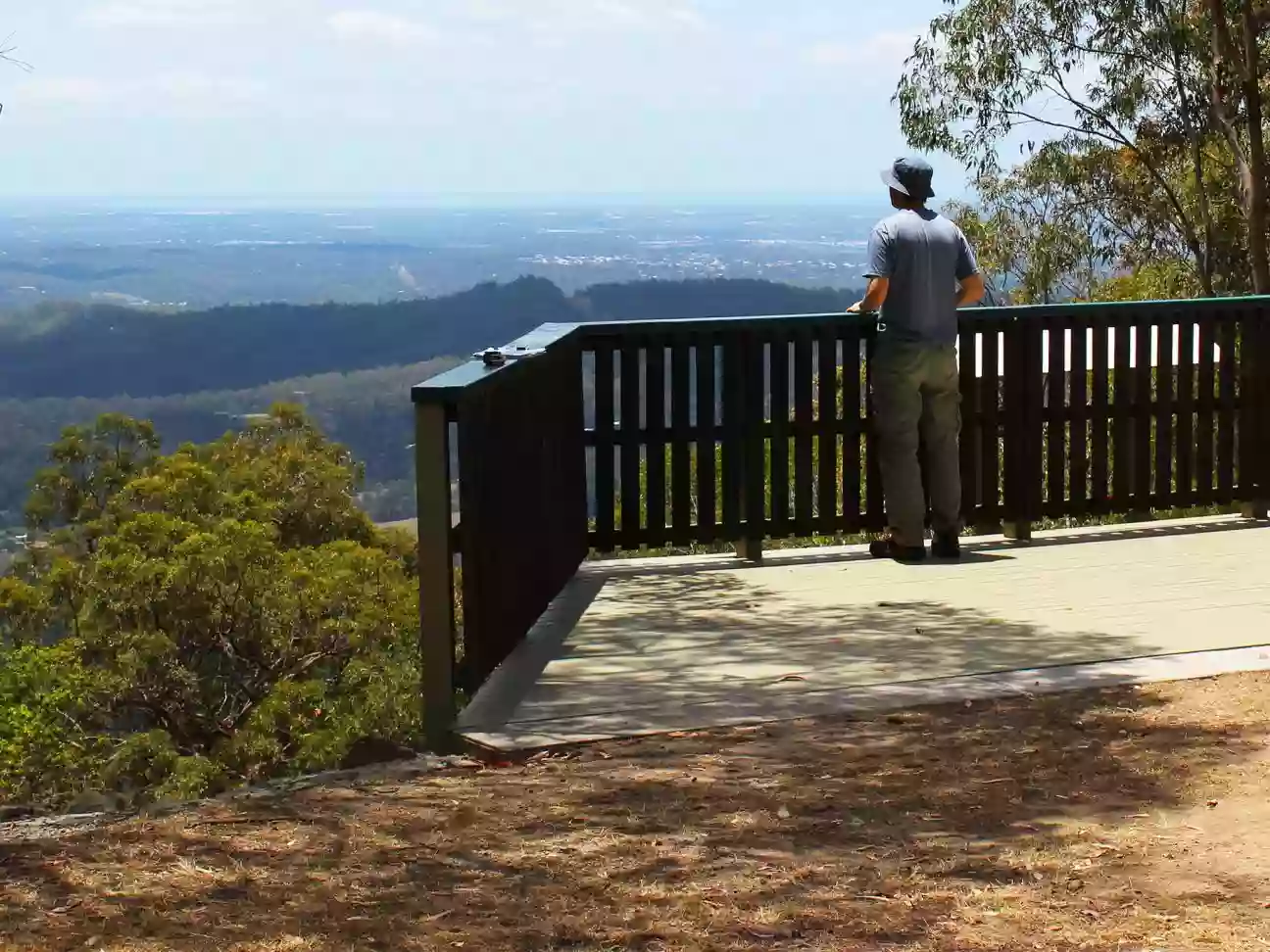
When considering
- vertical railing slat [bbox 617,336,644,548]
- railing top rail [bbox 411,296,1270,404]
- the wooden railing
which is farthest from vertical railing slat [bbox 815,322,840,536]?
vertical railing slat [bbox 617,336,644,548]

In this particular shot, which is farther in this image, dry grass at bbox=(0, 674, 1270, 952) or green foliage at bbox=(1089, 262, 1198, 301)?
green foliage at bbox=(1089, 262, 1198, 301)

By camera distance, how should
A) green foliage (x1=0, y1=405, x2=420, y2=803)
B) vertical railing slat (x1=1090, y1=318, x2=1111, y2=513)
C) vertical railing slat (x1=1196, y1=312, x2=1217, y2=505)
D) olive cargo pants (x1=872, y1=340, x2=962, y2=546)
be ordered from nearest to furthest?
olive cargo pants (x1=872, y1=340, x2=962, y2=546) → vertical railing slat (x1=1090, y1=318, x2=1111, y2=513) → vertical railing slat (x1=1196, y1=312, x2=1217, y2=505) → green foliage (x1=0, y1=405, x2=420, y2=803)

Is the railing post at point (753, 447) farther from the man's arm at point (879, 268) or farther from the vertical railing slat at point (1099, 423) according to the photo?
the vertical railing slat at point (1099, 423)

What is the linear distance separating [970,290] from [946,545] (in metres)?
1.28

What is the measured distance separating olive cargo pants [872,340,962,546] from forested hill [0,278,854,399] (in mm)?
125195

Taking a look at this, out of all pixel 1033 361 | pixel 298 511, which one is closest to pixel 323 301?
pixel 298 511

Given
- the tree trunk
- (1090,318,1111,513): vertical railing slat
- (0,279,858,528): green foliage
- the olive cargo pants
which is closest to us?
the olive cargo pants

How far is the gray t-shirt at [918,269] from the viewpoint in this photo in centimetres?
863

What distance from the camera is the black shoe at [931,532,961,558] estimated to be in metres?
9.05

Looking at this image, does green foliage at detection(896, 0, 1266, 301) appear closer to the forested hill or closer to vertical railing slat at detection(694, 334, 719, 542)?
vertical railing slat at detection(694, 334, 719, 542)

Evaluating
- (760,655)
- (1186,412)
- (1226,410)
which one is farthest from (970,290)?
(760,655)

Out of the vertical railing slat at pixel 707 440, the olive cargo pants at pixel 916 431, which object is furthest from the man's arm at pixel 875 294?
the vertical railing slat at pixel 707 440

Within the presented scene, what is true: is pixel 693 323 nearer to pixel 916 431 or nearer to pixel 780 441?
pixel 780 441

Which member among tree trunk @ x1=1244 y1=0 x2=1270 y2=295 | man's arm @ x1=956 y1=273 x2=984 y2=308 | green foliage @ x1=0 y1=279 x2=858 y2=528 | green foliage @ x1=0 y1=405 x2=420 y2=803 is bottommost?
green foliage @ x1=0 y1=405 x2=420 y2=803
